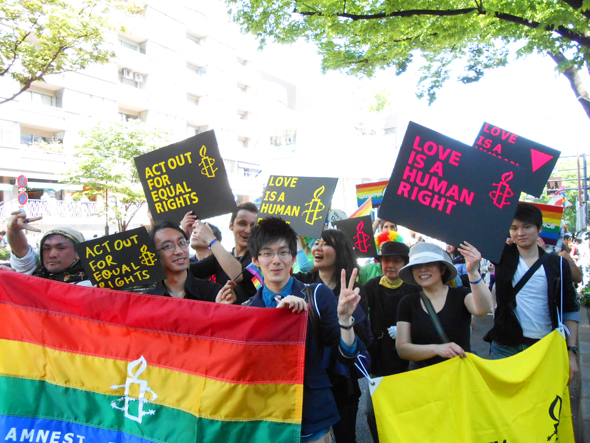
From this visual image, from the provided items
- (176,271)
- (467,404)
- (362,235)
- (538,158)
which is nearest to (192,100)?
(362,235)

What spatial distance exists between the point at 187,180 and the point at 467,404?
8.28ft

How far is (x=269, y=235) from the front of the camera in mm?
2365

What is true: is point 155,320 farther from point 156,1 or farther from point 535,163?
point 156,1

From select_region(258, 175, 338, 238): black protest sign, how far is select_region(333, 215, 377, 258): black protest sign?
1.19m

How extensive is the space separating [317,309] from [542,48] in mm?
5019

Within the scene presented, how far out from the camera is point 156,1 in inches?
1229

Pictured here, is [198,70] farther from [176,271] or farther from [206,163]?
[176,271]

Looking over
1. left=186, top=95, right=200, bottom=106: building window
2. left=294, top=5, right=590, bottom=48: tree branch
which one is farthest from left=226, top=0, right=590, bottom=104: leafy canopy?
left=186, top=95, right=200, bottom=106: building window

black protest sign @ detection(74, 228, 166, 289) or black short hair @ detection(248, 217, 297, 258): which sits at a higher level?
black short hair @ detection(248, 217, 297, 258)

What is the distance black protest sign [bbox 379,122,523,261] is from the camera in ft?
8.87

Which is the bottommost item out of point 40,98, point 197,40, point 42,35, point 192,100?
point 42,35

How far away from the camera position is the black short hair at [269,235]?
236 cm

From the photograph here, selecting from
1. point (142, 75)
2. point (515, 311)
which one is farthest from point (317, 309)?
point (142, 75)

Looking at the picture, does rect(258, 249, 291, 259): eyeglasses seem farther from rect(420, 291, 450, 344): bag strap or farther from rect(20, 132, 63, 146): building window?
rect(20, 132, 63, 146): building window
